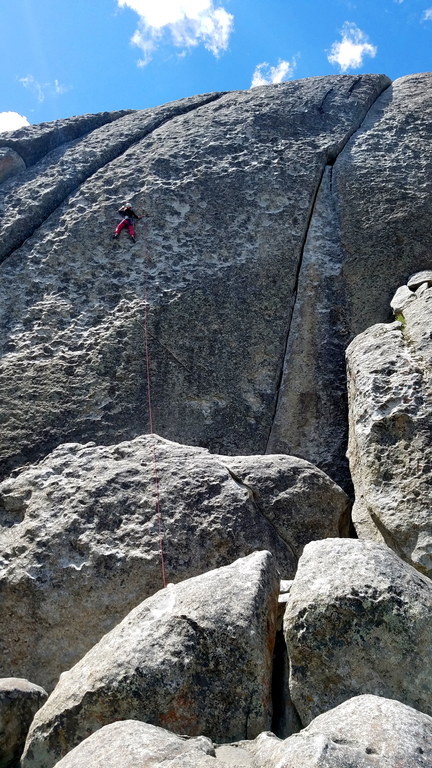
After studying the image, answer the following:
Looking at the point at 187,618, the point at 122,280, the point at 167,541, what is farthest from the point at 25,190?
the point at 187,618

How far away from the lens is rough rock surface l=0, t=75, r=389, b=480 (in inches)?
412

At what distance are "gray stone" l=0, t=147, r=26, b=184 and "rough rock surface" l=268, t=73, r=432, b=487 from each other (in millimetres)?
5413

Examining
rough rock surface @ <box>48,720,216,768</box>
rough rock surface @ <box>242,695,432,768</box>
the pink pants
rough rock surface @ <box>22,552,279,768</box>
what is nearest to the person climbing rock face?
the pink pants

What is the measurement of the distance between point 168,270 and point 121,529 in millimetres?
4823

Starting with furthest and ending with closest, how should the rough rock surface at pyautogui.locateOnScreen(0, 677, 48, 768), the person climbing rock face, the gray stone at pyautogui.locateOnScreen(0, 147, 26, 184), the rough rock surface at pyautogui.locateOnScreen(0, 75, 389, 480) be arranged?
the gray stone at pyautogui.locateOnScreen(0, 147, 26, 184) → the person climbing rock face → the rough rock surface at pyautogui.locateOnScreen(0, 75, 389, 480) → the rough rock surface at pyautogui.locateOnScreen(0, 677, 48, 768)

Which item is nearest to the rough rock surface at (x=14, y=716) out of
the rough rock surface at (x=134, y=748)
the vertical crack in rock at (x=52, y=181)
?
the rough rock surface at (x=134, y=748)

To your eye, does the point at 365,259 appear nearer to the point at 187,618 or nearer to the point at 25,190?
the point at 25,190

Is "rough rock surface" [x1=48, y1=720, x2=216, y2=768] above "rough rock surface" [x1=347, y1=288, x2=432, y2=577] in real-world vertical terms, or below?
below

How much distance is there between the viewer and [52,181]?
43.7 feet

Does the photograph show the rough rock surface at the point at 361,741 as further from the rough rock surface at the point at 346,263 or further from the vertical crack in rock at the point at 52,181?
the vertical crack in rock at the point at 52,181

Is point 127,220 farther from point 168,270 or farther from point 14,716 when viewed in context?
point 14,716

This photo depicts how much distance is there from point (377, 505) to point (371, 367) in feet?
6.38

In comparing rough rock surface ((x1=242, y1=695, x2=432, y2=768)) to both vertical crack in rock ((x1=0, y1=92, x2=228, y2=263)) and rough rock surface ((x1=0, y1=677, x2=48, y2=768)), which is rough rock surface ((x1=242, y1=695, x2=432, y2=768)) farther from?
vertical crack in rock ((x1=0, y1=92, x2=228, y2=263))

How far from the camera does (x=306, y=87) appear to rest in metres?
14.9
